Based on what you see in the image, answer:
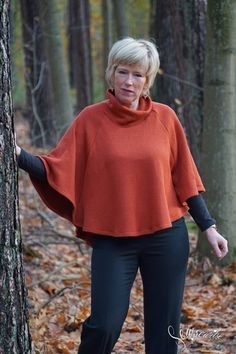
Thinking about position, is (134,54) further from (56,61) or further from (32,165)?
(56,61)

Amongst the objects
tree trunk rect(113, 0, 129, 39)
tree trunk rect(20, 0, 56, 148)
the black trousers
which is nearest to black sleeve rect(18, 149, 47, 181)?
the black trousers

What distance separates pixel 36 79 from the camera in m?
14.0

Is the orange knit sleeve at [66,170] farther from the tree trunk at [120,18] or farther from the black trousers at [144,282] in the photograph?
the tree trunk at [120,18]

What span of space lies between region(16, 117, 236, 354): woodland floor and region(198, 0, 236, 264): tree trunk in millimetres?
398

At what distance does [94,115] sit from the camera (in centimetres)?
374

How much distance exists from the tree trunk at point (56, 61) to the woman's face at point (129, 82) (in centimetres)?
916

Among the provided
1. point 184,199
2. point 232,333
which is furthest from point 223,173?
point 184,199

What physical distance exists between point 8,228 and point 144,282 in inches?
35.3

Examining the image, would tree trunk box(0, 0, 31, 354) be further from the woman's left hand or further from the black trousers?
the woman's left hand

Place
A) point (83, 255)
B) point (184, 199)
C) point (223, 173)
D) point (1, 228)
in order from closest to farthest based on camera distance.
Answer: point (1, 228)
point (184, 199)
point (223, 173)
point (83, 255)

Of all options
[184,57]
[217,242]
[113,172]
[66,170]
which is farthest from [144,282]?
[184,57]

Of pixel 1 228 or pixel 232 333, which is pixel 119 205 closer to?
pixel 1 228

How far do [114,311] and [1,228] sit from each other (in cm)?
76

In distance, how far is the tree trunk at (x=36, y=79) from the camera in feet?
40.4
